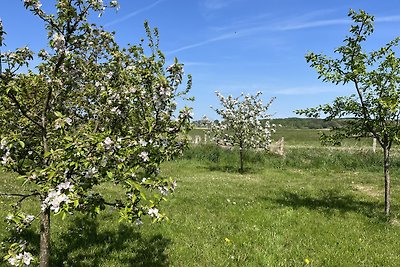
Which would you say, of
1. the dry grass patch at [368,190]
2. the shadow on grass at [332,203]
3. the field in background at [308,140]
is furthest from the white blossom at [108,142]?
the dry grass patch at [368,190]

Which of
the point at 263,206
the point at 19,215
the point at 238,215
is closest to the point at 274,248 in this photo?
the point at 238,215

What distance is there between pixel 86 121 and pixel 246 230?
20.7 ft

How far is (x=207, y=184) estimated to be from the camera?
1934 centimetres

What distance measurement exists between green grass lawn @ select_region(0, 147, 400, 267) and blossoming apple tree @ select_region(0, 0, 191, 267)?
2.85 m

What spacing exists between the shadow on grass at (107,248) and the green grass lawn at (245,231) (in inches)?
1.0

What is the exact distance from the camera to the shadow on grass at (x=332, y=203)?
14.0 meters

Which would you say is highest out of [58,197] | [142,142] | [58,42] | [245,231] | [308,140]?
[58,42]

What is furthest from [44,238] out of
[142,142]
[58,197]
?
[142,142]

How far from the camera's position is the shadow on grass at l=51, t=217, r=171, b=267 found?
8.95 m

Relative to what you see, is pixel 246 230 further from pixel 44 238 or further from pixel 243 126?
pixel 243 126

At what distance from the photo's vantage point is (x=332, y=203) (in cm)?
1550

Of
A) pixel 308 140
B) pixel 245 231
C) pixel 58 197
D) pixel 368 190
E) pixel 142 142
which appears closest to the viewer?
pixel 58 197

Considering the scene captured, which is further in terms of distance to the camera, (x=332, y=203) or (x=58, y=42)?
(x=332, y=203)

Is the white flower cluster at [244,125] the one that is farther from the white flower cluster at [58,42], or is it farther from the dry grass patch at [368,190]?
the white flower cluster at [58,42]
